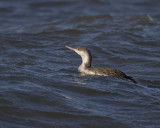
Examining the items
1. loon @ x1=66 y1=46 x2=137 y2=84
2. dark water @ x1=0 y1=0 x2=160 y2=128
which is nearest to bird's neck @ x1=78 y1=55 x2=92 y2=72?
loon @ x1=66 y1=46 x2=137 y2=84

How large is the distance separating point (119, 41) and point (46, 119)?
7709 millimetres

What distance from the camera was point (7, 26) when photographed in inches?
715

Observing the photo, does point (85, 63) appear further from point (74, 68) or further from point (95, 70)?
point (95, 70)

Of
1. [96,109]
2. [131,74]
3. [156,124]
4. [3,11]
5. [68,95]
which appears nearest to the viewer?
[156,124]

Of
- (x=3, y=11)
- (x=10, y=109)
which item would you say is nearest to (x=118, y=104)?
(x=10, y=109)

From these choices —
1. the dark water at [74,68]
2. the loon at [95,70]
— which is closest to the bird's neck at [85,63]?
the loon at [95,70]

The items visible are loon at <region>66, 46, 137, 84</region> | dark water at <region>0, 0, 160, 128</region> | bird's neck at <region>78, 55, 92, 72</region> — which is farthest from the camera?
bird's neck at <region>78, 55, 92, 72</region>

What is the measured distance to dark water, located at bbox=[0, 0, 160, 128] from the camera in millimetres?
7739

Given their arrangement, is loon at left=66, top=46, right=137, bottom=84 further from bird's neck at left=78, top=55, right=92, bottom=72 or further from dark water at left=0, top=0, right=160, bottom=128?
dark water at left=0, top=0, right=160, bottom=128

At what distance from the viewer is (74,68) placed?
11.7 meters

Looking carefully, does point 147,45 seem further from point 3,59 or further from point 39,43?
point 3,59

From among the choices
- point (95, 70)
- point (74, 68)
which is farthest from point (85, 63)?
point (95, 70)

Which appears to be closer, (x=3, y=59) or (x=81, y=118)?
(x=81, y=118)

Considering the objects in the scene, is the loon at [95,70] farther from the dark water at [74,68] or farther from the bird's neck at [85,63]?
the dark water at [74,68]
